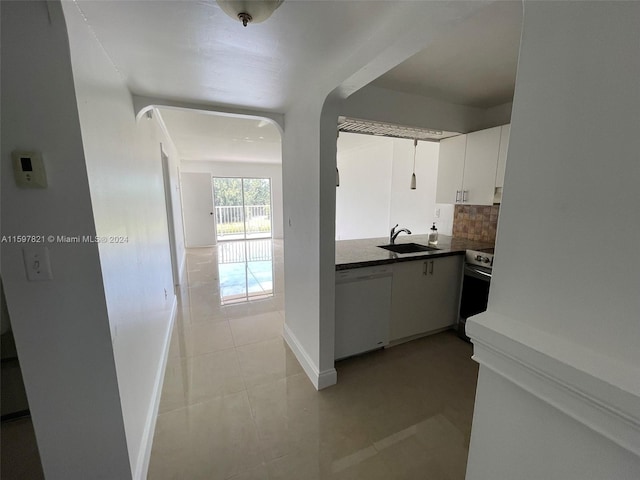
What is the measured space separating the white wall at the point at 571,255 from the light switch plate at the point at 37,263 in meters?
1.46

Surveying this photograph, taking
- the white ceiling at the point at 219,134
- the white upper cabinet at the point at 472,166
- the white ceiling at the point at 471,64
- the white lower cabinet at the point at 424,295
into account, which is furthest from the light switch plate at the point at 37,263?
the white upper cabinet at the point at 472,166

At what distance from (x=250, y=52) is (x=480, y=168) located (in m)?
2.27

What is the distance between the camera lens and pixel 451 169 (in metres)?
2.85

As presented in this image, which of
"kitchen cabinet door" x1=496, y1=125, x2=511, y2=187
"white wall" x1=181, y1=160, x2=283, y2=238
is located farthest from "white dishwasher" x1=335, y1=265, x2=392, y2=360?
"white wall" x1=181, y1=160, x2=283, y2=238

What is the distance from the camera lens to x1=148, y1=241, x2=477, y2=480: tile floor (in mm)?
1438

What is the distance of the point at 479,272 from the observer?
7.98 ft

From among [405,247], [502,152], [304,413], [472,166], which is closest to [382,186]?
[405,247]

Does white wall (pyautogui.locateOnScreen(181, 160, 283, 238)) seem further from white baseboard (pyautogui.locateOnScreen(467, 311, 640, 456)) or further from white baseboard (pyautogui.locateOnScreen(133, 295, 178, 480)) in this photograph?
white baseboard (pyautogui.locateOnScreen(467, 311, 640, 456))

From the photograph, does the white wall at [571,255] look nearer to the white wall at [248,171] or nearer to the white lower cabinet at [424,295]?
the white lower cabinet at [424,295]

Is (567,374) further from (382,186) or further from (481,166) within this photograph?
(382,186)

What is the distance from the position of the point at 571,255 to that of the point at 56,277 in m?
1.60

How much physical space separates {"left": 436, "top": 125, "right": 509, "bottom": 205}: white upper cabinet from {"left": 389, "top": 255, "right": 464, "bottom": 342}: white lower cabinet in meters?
0.66

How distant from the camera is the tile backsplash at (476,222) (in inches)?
111

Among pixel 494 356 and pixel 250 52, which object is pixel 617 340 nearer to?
pixel 494 356
